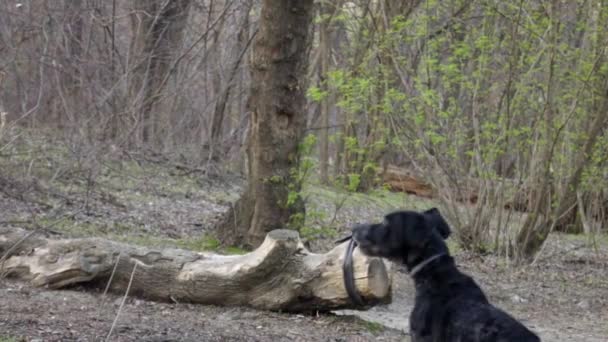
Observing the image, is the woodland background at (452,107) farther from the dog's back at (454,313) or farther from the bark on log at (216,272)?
the dog's back at (454,313)

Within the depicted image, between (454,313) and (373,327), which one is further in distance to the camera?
(373,327)

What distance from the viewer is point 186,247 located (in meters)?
11.5

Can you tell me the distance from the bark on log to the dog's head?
975 millimetres

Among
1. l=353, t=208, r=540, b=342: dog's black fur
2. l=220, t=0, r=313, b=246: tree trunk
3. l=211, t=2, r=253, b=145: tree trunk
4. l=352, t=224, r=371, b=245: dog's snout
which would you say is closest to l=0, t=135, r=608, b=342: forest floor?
l=220, t=0, r=313, b=246: tree trunk

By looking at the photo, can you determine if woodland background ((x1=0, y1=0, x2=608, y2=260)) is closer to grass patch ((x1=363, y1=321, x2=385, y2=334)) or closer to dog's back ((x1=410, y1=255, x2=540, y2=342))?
grass patch ((x1=363, y1=321, x2=385, y2=334))

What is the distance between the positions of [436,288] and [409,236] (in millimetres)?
458

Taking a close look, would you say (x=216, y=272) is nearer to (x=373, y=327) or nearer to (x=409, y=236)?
(x=373, y=327)

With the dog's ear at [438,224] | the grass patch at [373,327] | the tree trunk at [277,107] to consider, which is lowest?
the grass patch at [373,327]

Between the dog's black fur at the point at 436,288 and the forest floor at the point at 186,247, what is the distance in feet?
4.17

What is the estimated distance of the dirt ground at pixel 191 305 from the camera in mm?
7273

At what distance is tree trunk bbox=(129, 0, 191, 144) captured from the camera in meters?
19.2

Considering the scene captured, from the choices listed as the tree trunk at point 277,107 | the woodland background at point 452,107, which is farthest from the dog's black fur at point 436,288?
the woodland background at point 452,107


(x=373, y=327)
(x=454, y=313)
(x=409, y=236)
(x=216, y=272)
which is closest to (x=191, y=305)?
(x=216, y=272)

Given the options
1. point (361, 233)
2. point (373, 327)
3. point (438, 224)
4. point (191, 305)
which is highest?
point (438, 224)
